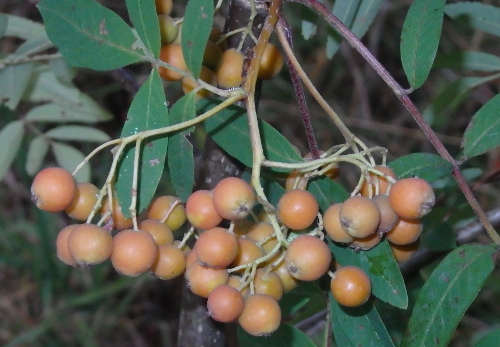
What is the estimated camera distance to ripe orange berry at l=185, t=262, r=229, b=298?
939 mm

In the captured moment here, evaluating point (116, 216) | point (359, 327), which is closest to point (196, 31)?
point (116, 216)

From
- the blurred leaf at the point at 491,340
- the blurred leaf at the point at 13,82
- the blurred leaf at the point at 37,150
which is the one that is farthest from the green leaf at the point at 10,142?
the blurred leaf at the point at 491,340

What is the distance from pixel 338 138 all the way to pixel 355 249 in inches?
118

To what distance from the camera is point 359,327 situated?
1.03 m

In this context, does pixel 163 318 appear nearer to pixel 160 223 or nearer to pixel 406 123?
pixel 406 123

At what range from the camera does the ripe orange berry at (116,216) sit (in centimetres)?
98

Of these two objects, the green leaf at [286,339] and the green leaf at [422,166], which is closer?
the green leaf at [422,166]

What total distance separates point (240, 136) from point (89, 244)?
299 millimetres

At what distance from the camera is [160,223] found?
1010 millimetres

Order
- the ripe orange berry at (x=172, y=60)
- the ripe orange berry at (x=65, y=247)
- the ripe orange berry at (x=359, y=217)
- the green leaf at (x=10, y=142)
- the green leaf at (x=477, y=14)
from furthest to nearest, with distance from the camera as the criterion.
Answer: the green leaf at (x=10, y=142), the green leaf at (x=477, y=14), the ripe orange berry at (x=172, y=60), the ripe orange berry at (x=65, y=247), the ripe orange berry at (x=359, y=217)

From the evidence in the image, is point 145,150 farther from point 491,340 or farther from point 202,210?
point 491,340

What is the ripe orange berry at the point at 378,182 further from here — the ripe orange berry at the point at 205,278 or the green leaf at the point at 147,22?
the green leaf at the point at 147,22

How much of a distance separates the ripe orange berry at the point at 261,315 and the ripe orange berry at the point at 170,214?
0.60 ft

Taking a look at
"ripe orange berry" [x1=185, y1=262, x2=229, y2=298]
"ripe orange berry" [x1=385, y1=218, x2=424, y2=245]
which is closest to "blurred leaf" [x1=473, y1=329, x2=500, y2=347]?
"ripe orange berry" [x1=385, y1=218, x2=424, y2=245]
